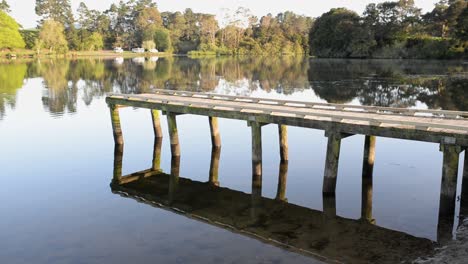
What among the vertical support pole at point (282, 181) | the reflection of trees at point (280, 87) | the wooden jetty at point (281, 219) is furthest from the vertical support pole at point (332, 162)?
the reflection of trees at point (280, 87)

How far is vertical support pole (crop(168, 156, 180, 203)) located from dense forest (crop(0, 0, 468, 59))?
8365cm

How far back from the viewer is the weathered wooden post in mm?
14812

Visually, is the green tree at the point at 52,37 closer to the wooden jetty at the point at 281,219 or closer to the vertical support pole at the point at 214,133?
the vertical support pole at the point at 214,133

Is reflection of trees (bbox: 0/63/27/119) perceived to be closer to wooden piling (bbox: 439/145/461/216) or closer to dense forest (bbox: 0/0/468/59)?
wooden piling (bbox: 439/145/461/216)

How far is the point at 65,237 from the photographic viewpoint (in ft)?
40.6

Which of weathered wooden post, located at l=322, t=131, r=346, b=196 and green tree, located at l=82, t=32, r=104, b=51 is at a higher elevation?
green tree, located at l=82, t=32, r=104, b=51

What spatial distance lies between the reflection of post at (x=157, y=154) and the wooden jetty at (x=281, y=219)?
0.90m

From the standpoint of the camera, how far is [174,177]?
18172 millimetres

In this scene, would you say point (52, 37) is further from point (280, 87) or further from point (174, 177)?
point (174, 177)

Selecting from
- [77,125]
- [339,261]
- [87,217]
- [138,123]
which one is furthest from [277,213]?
[77,125]

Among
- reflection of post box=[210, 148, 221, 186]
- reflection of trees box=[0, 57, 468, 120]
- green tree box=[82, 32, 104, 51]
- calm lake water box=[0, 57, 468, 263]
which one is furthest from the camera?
green tree box=[82, 32, 104, 51]

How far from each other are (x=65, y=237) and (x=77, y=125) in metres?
18.3

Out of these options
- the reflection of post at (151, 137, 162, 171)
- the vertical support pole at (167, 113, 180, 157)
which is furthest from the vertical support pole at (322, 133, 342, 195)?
the vertical support pole at (167, 113, 180, 157)

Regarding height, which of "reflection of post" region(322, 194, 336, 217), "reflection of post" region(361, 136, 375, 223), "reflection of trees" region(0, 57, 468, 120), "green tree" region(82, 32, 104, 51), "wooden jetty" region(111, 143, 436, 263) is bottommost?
"wooden jetty" region(111, 143, 436, 263)
